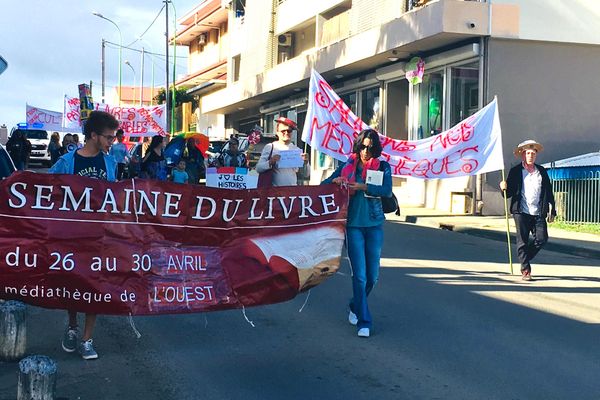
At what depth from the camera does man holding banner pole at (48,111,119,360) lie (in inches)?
240

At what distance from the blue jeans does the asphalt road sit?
0.26 meters

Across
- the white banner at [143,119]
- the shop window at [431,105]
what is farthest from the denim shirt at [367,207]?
the white banner at [143,119]

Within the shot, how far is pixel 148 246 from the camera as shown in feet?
18.3

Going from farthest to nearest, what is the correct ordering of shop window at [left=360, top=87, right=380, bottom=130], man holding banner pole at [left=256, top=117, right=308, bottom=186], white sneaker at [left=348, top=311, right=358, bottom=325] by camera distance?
shop window at [left=360, top=87, right=380, bottom=130]
man holding banner pole at [left=256, top=117, right=308, bottom=186]
white sneaker at [left=348, top=311, right=358, bottom=325]

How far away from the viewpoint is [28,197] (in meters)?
5.34

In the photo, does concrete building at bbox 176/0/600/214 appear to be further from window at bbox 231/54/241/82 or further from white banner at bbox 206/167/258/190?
window at bbox 231/54/241/82

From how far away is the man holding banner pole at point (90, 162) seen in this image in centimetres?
609

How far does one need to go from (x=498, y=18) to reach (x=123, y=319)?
604 inches

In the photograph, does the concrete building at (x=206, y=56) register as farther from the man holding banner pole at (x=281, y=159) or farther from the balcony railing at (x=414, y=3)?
the man holding banner pole at (x=281, y=159)

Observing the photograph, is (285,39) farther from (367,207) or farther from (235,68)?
(367,207)

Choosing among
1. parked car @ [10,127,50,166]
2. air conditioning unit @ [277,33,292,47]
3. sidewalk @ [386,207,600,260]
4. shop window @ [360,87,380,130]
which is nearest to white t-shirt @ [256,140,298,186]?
sidewalk @ [386,207,600,260]

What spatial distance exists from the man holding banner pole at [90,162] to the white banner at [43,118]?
25.7 m

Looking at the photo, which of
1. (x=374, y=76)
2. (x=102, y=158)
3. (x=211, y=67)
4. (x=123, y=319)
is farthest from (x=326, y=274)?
(x=211, y=67)

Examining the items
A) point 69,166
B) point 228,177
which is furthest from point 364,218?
point 228,177
